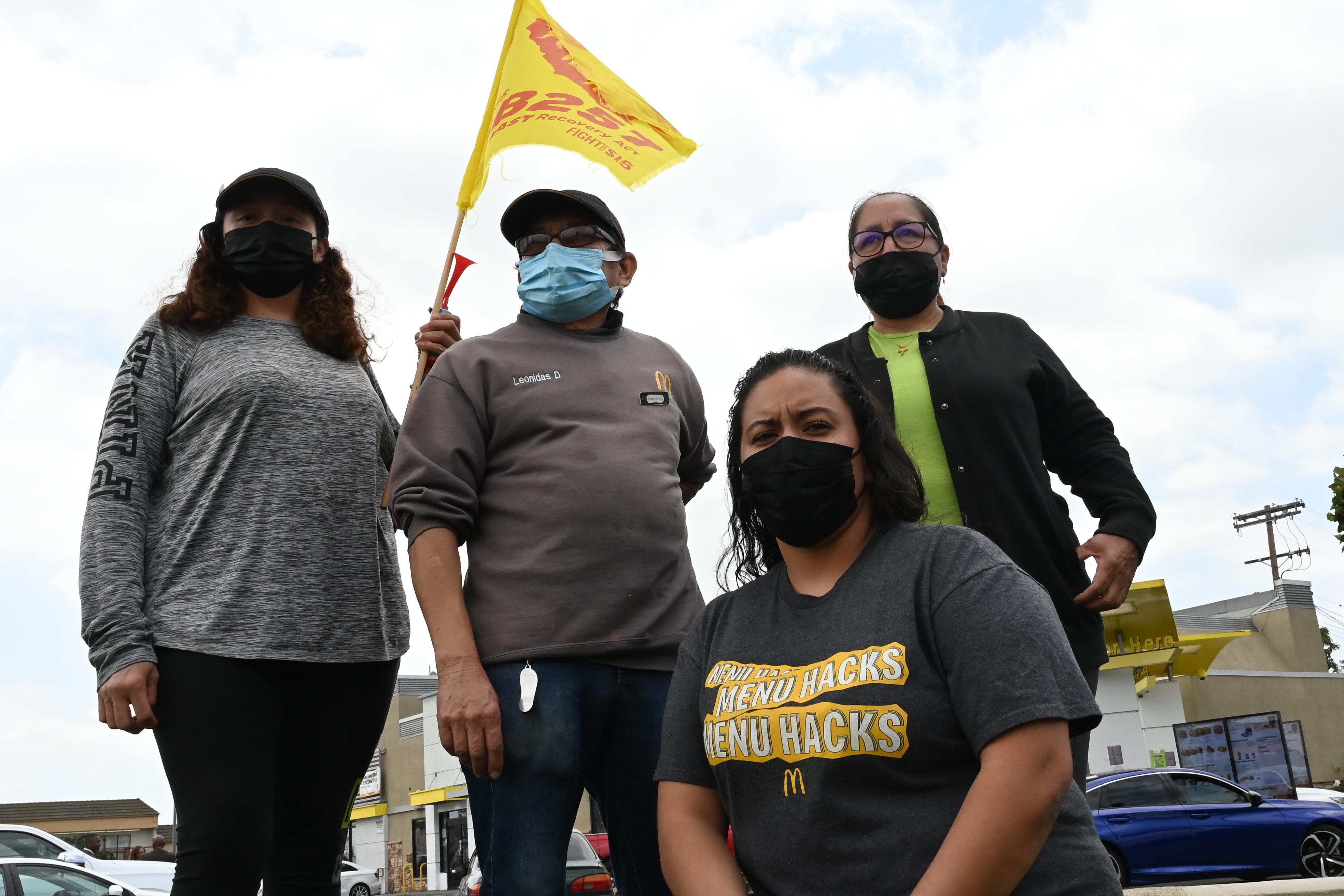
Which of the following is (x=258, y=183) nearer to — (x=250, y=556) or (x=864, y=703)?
(x=250, y=556)

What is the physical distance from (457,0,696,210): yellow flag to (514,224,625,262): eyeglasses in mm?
517

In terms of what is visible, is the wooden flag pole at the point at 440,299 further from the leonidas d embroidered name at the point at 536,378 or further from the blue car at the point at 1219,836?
the blue car at the point at 1219,836

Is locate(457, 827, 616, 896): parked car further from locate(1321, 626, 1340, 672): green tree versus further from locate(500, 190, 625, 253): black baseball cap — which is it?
locate(1321, 626, 1340, 672): green tree

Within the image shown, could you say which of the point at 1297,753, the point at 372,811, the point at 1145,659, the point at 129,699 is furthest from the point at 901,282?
the point at 372,811

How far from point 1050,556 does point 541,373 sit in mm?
1310

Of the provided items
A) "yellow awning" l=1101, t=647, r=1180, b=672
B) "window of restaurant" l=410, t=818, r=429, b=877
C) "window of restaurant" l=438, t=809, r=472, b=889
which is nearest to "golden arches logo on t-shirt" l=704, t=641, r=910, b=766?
"yellow awning" l=1101, t=647, r=1180, b=672

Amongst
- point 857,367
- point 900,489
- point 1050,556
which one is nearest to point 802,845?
point 900,489

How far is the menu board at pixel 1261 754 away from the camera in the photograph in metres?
19.5

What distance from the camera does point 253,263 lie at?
3.11 meters

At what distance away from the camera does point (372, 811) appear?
45.4 m

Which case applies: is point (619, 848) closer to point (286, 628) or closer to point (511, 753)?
point (511, 753)

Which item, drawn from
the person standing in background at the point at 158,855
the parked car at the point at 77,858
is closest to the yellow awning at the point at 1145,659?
the person standing in background at the point at 158,855

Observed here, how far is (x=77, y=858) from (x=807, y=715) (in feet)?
48.0

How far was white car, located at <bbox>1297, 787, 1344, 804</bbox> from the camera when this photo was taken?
49.9 ft
